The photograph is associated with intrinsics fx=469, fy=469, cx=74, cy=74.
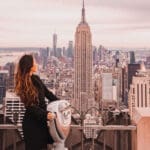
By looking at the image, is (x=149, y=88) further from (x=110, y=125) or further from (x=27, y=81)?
(x=27, y=81)

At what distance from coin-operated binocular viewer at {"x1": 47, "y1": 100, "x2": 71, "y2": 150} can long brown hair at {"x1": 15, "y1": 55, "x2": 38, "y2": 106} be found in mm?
136

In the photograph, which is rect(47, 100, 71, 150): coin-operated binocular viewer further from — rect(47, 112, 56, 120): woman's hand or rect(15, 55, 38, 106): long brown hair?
rect(15, 55, 38, 106): long brown hair

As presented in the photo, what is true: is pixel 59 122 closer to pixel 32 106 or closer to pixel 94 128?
pixel 32 106

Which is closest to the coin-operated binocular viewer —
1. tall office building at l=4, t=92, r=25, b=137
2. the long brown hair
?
the long brown hair

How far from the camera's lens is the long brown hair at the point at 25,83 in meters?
2.87

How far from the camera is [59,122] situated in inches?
113

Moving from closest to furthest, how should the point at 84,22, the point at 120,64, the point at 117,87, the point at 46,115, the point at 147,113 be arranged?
1. the point at 46,115
2. the point at 147,113
3. the point at 117,87
4. the point at 120,64
5. the point at 84,22

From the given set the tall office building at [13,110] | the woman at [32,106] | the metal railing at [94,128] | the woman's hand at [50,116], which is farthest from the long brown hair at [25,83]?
the metal railing at [94,128]

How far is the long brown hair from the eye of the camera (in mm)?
2871

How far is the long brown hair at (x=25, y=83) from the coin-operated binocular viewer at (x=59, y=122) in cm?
14

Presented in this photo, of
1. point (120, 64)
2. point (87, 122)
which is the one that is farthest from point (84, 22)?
point (87, 122)

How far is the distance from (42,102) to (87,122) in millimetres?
916

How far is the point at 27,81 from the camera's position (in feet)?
9.46

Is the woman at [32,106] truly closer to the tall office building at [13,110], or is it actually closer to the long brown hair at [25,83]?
the long brown hair at [25,83]
